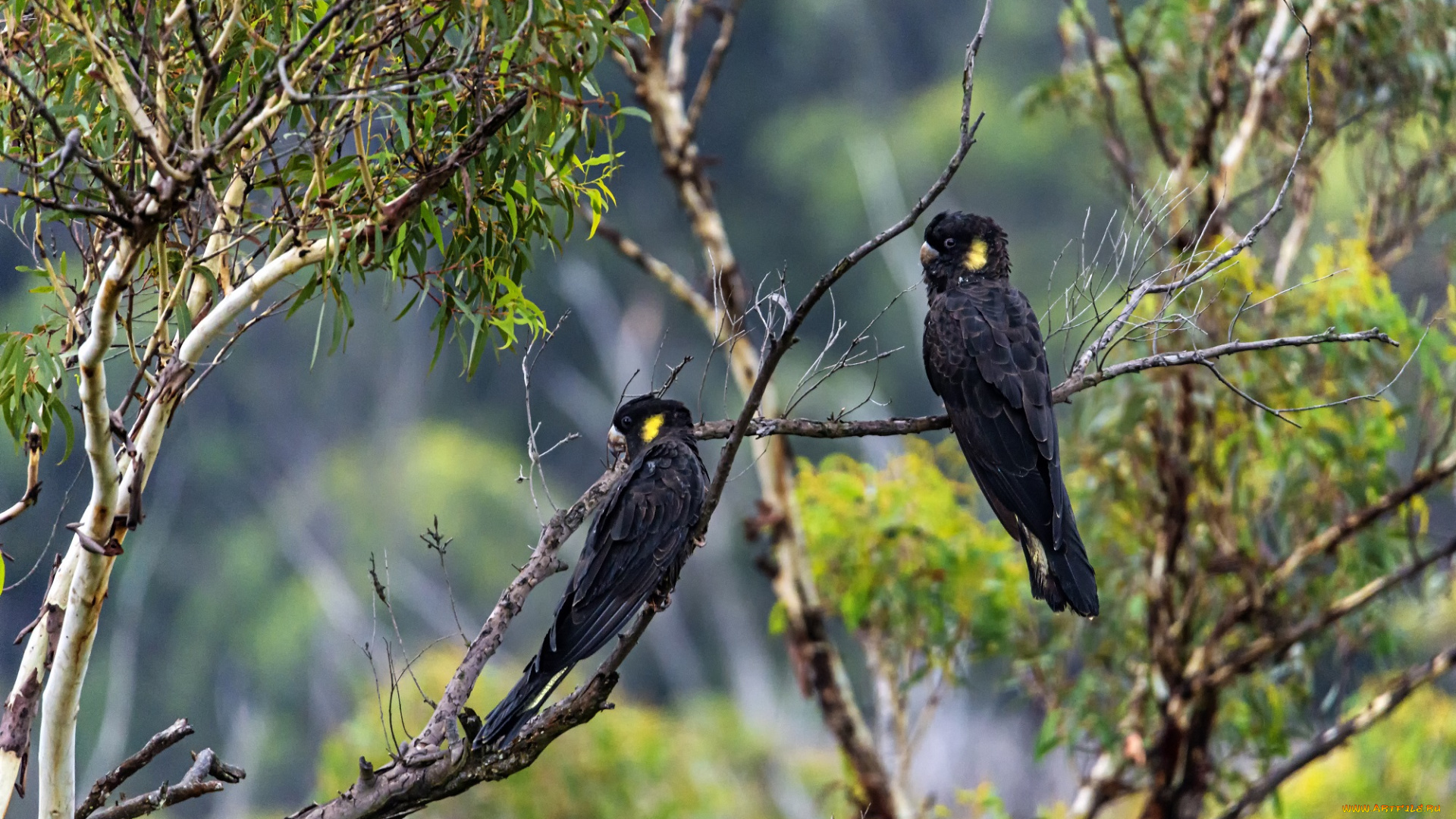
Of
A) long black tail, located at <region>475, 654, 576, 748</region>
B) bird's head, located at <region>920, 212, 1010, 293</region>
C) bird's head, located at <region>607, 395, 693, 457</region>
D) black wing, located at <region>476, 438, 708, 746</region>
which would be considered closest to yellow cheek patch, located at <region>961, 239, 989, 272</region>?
bird's head, located at <region>920, 212, 1010, 293</region>

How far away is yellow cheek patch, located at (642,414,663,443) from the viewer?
3523mm

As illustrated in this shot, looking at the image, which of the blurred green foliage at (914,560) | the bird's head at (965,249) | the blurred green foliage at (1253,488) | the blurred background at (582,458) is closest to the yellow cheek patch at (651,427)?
the bird's head at (965,249)

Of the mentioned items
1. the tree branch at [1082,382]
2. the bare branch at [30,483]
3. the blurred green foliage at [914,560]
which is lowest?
the tree branch at [1082,382]

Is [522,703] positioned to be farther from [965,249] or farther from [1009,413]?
[965,249]

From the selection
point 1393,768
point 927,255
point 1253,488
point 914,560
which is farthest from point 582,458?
point 927,255

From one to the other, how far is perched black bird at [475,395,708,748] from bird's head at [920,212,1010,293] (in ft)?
3.34

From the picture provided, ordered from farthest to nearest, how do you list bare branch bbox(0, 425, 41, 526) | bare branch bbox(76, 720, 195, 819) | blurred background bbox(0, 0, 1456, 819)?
blurred background bbox(0, 0, 1456, 819), bare branch bbox(76, 720, 195, 819), bare branch bbox(0, 425, 41, 526)

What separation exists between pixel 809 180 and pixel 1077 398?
61.6ft

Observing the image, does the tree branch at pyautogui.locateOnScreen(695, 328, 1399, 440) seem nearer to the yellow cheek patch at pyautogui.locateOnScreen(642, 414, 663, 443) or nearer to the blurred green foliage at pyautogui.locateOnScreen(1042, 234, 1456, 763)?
the yellow cheek patch at pyautogui.locateOnScreen(642, 414, 663, 443)

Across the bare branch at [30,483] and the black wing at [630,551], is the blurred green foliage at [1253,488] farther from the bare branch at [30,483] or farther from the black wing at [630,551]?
the bare branch at [30,483]

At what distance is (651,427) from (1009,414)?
37.3 inches

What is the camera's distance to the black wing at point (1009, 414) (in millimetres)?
3090

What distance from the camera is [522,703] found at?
2.48 meters

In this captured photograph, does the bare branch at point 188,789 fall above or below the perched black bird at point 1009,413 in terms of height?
below
